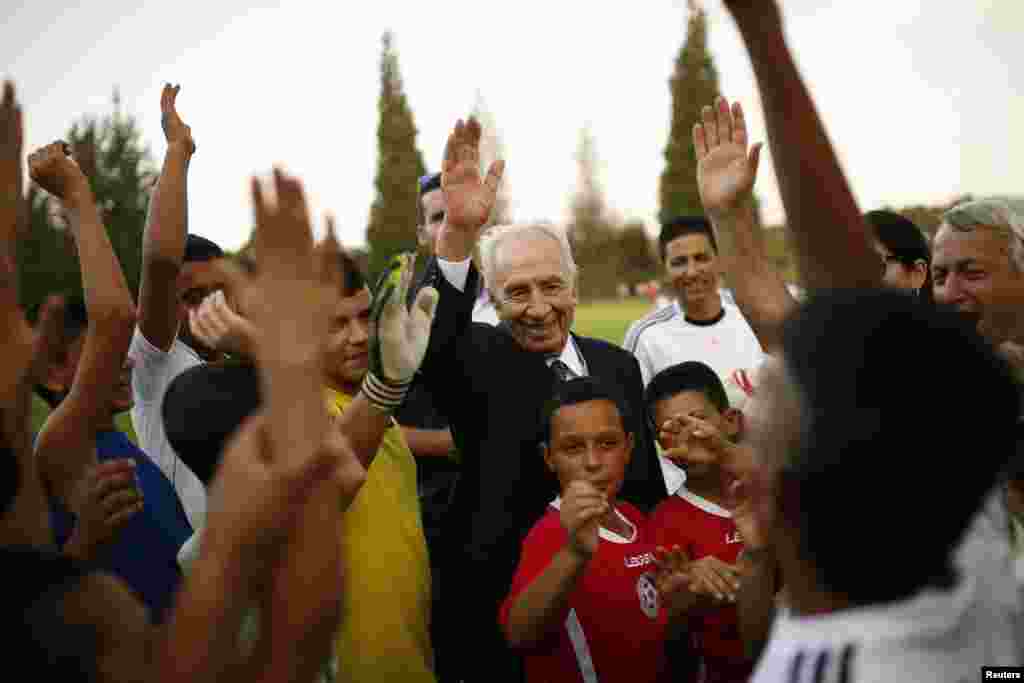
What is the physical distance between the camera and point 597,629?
2656mm

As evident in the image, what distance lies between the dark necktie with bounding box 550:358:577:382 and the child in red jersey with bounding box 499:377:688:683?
281mm

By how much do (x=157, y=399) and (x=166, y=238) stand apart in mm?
664

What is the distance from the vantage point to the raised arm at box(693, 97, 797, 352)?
2094 millimetres

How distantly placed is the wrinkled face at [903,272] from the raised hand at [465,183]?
2.01 m

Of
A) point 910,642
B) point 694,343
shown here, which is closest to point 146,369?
point 910,642

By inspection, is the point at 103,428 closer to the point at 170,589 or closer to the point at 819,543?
the point at 170,589

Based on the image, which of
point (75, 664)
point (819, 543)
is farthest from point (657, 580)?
point (75, 664)

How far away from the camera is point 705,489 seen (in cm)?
301

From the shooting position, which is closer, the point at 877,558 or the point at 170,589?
the point at 877,558

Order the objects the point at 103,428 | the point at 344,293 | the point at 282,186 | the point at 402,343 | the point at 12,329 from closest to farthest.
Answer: the point at 282,186 → the point at 12,329 → the point at 402,343 → the point at 103,428 → the point at 344,293

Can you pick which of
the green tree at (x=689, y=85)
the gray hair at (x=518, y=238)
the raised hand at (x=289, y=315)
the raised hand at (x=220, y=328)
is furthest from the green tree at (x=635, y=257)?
the raised hand at (x=289, y=315)

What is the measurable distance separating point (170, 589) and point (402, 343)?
97cm

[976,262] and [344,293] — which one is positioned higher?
[344,293]

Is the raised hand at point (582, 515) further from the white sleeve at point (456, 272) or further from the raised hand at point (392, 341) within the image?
the white sleeve at point (456, 272)
